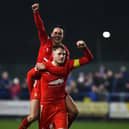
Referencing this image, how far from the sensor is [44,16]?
27359 millimetres

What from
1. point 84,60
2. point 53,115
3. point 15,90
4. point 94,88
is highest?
point 84,60

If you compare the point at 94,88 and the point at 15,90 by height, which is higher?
the point at 94,88

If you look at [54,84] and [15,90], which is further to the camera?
[15,90]

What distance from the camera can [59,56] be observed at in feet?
38.9

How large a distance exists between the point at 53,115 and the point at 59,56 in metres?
1.10

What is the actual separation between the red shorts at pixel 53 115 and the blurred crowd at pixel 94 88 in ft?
35.3

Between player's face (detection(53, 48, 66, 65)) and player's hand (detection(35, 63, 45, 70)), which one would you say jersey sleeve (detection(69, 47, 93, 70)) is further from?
player's hand (detection(35, 63, 45, 70))

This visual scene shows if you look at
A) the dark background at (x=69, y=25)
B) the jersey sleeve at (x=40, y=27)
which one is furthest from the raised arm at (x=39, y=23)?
the dark background at (x=69, y=25)

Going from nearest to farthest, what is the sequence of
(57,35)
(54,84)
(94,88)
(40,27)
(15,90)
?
(54,84)
(57,35)
(40,27)
(94,88)
(15,90)

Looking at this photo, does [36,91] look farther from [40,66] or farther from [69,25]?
[69,25]

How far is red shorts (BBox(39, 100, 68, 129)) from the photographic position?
39.2ft

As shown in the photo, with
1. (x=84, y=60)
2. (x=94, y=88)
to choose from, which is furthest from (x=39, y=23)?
(x=94, y=88)

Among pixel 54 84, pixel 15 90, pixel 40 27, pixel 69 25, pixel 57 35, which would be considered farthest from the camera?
pixel 69 25

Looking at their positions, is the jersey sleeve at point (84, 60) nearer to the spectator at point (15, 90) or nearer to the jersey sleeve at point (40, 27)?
the jersey sleeve at point (40, 27)
